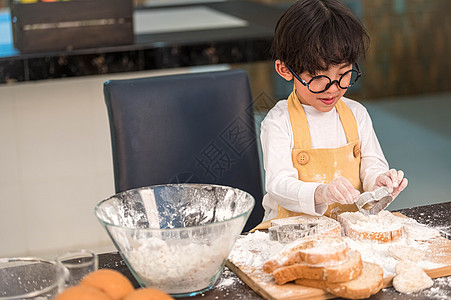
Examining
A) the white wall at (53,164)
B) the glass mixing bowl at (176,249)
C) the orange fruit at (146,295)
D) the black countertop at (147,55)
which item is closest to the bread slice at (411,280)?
the glass mixing bowl at (176,249)

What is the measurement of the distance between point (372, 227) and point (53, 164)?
1938 millimetres

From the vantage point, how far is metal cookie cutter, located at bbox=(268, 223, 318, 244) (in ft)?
4.17

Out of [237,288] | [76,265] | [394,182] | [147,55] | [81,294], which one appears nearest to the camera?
[81,294]

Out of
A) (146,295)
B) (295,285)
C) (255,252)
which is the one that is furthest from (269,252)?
(146,295)

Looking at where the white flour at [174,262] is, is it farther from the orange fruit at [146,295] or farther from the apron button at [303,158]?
the apron button at [303,158]

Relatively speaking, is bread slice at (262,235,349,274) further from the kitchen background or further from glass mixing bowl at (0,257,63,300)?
the kitchen background

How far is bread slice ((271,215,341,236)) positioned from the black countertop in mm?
1526

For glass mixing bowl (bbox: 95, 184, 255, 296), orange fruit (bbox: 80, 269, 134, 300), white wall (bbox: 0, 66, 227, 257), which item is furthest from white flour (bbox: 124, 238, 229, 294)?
white wall (bbox: 0, 66, 227, 257)

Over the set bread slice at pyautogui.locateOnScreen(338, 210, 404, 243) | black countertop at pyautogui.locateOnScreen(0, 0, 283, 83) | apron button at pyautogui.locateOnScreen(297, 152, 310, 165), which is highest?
black countertop at pyautogui.locateOnScreen(0, 0, 283, 83)

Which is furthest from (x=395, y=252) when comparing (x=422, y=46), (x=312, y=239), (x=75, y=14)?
(x=422, y=46)

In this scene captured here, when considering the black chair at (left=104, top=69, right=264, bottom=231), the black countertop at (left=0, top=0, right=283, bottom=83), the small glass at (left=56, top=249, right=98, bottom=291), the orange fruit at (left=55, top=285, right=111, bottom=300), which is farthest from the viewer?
the black countertop at (left=0, top=0, right=283, bottom=83)

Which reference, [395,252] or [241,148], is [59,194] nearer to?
[241,148]

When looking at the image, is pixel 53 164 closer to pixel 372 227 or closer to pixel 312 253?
pixel 372 227

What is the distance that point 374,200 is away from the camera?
1361 mm
